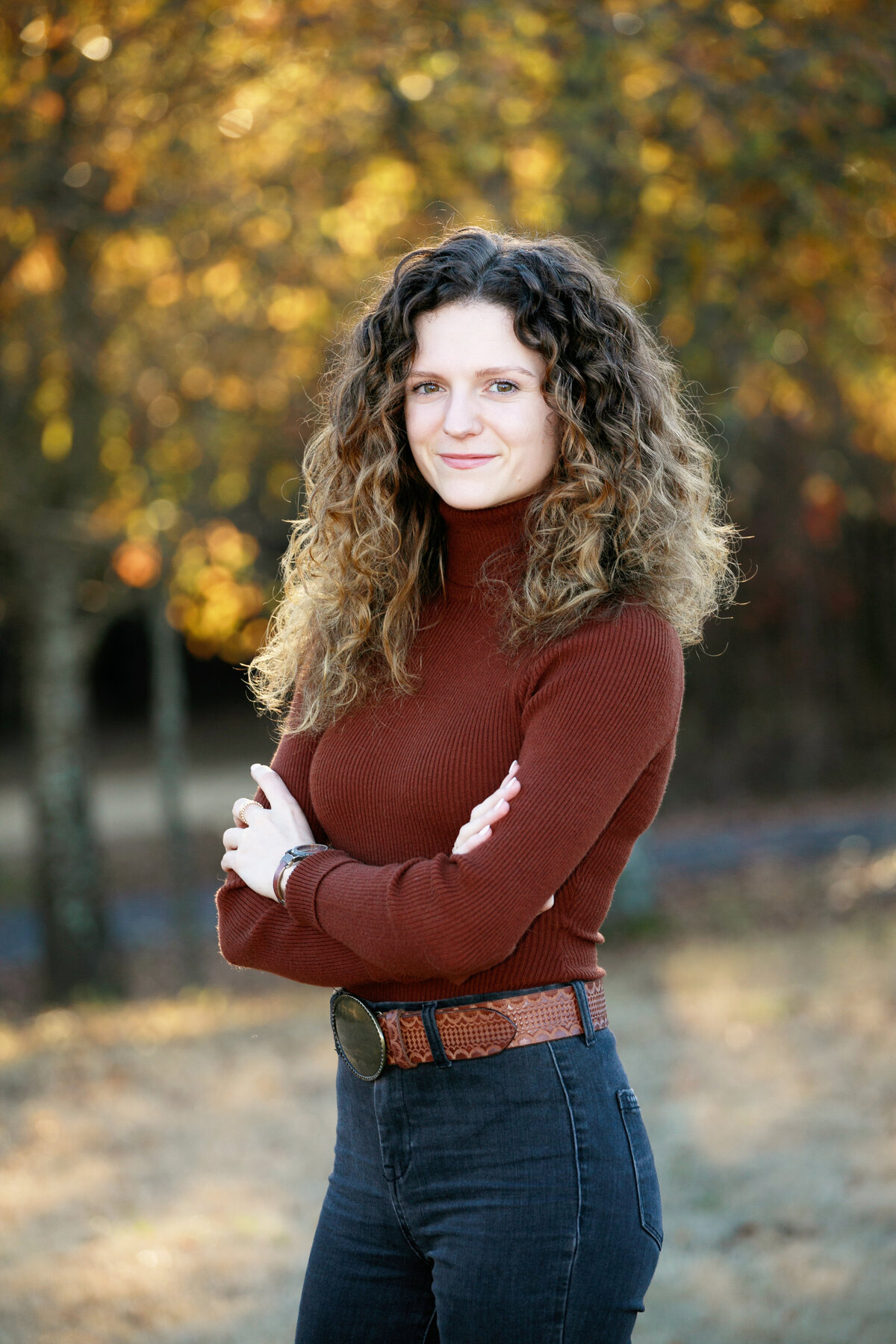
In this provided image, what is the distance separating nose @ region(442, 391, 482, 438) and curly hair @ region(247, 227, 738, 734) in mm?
109

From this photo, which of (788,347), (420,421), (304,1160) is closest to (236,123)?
(788,347)

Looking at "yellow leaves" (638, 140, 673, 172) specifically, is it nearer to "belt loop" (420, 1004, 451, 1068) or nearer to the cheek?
the cheek

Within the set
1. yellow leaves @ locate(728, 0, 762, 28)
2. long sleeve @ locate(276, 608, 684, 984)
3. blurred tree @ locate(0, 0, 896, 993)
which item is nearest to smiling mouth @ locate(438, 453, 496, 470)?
long sleeve @ locate(276, 608, 684, 984)

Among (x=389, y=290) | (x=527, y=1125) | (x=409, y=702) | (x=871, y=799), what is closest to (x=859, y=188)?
(x=389, y=290)

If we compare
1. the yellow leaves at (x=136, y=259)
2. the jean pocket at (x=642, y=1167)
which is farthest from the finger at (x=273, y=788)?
the yellow leaves at (x=136, y=259)

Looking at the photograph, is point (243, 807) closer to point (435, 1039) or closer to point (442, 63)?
point (435, 1039)

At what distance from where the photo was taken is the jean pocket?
5.40ft

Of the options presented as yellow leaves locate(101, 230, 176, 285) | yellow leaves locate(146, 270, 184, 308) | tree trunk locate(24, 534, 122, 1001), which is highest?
yellow leaves locate(101, 230, 176, 285)

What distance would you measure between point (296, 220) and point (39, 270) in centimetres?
149

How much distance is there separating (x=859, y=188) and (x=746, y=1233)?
141 inches

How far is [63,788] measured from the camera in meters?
7.37

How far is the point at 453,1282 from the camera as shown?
63.2 inches

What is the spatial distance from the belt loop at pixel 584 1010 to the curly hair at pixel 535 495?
1.49ft

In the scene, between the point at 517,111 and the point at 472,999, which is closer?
Result: the point at 472,999
